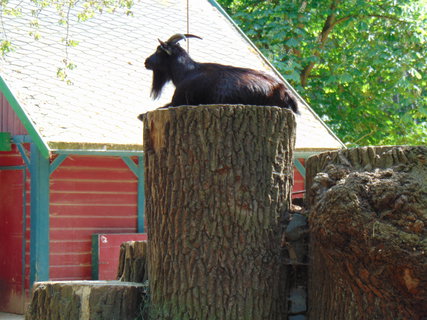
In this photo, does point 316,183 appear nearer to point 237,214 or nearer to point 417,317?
point 237,214

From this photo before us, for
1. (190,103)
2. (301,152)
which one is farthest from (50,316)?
(301,152)

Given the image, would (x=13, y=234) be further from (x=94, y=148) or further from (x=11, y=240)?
(x=94, y=148)

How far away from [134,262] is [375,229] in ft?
7.00

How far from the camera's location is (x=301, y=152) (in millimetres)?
11609

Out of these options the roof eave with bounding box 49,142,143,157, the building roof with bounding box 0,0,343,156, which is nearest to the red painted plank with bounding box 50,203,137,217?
the roof eave with bounding box 49,142,143,157

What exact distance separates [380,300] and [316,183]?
0.74 m

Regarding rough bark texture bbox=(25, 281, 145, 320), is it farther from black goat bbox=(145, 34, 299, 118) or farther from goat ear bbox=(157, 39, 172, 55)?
goat ear bbox=(157, 39, 172, 55)

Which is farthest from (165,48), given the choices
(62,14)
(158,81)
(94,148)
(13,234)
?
(13,234)

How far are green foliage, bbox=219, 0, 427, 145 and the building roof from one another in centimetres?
286

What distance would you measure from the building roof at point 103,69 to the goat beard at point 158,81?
2410 mm

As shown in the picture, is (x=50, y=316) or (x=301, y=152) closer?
(x=50, y=316)

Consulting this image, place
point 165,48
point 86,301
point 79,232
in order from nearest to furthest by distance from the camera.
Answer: point 86,301 < point 165,48 < point 79,232

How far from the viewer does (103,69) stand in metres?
11.9

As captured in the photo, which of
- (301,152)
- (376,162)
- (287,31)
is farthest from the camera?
(287,31)
